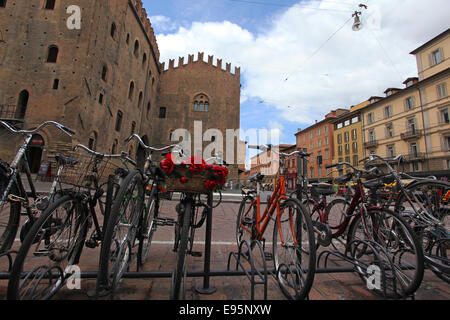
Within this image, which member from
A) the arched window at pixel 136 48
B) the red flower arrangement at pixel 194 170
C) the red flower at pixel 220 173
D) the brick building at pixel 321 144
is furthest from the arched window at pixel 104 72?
the brick building at pixel 321 144

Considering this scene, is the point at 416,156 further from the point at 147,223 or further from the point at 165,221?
the point at 147,223

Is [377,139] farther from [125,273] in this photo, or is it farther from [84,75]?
[125,273]

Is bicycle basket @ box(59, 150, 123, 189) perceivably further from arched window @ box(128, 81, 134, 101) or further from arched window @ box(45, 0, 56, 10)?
arched window @ box(128, 81, 134, 101)

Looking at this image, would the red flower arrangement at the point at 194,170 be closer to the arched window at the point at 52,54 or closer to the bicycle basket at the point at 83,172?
the bicycle basket at the point at 83,172

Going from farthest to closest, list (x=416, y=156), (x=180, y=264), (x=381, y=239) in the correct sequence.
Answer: (x=416, y=156)
(x=381, y=239)
(x=180, y=264)

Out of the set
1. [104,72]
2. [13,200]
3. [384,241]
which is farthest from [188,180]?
[104,72]

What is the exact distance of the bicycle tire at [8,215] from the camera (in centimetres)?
194

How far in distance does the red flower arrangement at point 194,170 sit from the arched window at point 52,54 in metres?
18.7

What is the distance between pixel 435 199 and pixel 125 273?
3.02 meters

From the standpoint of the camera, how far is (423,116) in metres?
24.2

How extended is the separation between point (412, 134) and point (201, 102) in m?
24.2

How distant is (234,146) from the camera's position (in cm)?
2817

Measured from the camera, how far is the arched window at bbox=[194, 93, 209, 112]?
2917cm

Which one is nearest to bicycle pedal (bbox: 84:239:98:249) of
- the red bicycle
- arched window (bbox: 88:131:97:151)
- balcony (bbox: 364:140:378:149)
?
the red bicycle
